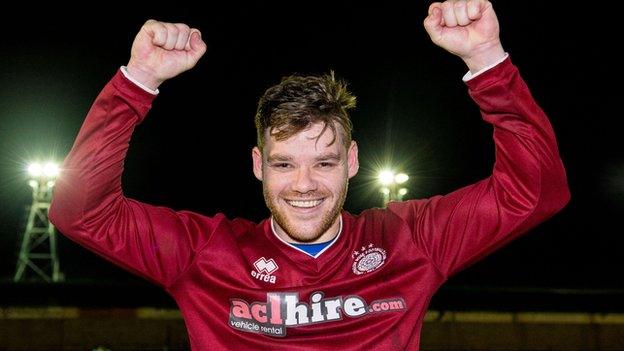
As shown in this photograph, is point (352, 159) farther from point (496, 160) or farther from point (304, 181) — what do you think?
point (496, 160)

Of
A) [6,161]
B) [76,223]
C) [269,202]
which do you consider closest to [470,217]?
[269,202]

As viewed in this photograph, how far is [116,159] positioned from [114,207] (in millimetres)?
223

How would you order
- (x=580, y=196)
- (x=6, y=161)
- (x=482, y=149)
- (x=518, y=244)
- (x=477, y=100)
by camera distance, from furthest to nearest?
(x=6, y=161), (x=482, y=149), (x=580, y=196), (x=518, y=244), (x=477, y=100)

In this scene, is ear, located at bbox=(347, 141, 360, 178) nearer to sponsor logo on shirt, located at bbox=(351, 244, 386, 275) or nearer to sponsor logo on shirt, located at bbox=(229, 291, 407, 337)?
sponsor logo on shirt, located at bbox=(351, 244, 386, 275)

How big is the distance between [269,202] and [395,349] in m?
0.78

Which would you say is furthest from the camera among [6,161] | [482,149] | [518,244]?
[6,161]

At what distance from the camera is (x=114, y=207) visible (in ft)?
8.55

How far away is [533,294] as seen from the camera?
5.73m

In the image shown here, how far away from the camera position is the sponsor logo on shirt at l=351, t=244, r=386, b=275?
2.88 m

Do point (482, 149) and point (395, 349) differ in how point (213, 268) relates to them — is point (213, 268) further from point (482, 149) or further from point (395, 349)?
point (482, 149)

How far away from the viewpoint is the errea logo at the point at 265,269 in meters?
2.86

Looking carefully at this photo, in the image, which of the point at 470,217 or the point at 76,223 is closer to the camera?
the point at 76,223

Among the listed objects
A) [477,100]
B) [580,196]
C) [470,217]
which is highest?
[477,100]

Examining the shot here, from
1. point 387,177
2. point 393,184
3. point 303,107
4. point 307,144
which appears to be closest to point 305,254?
point 307,144
